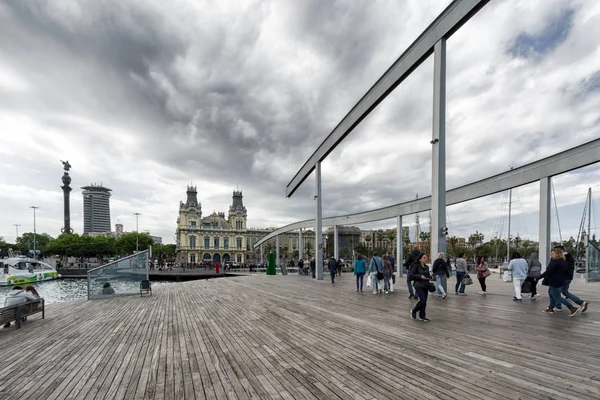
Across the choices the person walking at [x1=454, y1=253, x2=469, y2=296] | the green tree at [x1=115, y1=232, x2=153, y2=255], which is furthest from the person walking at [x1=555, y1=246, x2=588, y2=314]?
the green tree at [x1=115, y1=232, x2=153, y2=255]

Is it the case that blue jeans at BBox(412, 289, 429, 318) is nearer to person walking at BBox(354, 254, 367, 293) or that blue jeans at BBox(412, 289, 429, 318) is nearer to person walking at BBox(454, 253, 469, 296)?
person walking at BBox(454, 253, 469, 296)

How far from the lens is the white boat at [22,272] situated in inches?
1452

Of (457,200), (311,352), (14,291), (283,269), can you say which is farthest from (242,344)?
(283,269)

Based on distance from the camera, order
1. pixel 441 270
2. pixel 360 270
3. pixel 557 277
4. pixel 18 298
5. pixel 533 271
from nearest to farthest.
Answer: pixel 557 277, pixel 18 298, pixel 533 271, pixel 441 270, pixel 360 270

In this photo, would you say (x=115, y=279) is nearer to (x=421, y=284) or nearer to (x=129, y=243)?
(x=421, y=284)

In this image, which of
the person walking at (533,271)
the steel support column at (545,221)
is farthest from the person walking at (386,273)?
the steel support column at (545,221)

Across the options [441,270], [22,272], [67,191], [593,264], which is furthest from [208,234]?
[441,270]

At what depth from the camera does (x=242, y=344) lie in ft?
17.9

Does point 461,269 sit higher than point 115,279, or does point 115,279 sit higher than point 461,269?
point 461,269

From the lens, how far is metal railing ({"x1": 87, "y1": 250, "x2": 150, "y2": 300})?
13.7m

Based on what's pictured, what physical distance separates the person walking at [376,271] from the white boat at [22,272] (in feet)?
146

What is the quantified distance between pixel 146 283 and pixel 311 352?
12123 millimetres

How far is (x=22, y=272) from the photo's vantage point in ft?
131

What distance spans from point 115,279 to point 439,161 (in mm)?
15327
